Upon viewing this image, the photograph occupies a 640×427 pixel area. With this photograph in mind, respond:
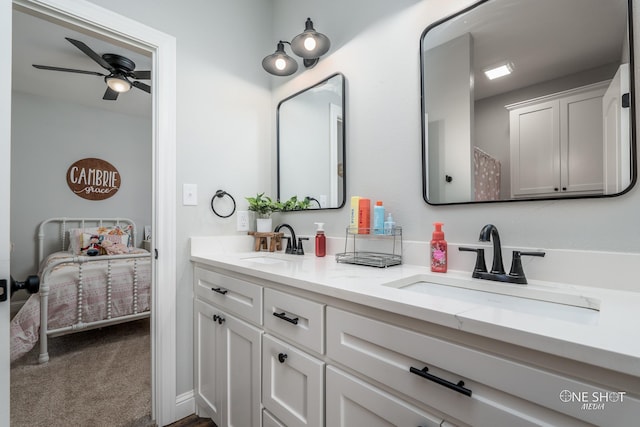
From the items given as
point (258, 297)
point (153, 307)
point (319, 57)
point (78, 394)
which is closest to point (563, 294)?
point (258, 297)

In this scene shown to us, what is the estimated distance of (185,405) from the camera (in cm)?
159

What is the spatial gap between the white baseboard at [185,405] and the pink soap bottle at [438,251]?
1468 mm

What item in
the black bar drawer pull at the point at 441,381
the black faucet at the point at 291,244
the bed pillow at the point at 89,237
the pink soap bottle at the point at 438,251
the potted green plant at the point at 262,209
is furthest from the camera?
the bed pillow at the point at 89,237

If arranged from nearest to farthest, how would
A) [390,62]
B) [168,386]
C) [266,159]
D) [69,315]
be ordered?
[390,62], [168,386], [266,159], [69,315]

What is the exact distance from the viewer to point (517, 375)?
0.53 metres

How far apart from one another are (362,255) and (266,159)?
103 centimetres

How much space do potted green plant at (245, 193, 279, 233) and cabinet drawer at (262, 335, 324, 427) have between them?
87 cm

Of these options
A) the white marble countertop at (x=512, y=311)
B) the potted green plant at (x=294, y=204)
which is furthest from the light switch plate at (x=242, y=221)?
the white marble countertop at (x=512, y=311)

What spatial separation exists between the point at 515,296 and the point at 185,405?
168cm

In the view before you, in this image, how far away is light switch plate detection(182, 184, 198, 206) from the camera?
1637 millimetres

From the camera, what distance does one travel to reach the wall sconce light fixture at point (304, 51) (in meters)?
1.54

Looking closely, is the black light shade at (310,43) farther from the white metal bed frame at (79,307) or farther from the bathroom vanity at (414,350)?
the white metal bed frame at (79,307)

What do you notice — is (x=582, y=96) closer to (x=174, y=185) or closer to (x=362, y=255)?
(x=362, y=255)

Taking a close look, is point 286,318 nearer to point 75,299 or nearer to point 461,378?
point 461,378
